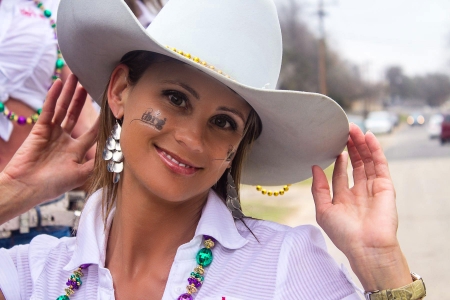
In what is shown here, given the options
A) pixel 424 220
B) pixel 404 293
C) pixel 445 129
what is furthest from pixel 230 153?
pixel 445 129

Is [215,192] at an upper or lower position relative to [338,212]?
lower

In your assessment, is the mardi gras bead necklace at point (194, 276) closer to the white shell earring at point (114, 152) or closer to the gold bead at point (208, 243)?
the gold bead at point (208, 243)

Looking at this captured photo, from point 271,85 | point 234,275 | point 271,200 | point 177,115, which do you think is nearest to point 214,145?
point 177,115

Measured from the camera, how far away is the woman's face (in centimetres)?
185

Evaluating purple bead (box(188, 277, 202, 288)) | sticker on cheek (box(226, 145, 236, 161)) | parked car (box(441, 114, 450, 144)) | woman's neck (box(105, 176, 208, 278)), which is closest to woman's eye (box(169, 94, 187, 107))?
sticker on cheek (box(226, 145, 236, 161))

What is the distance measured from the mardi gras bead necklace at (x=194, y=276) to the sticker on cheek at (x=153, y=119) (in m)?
0.42

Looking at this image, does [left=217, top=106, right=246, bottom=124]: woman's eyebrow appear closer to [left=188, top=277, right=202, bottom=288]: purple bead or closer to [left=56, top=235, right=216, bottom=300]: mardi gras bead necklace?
[left=56, top=235, right=216, bottom=300]: mardi gras bead necklace

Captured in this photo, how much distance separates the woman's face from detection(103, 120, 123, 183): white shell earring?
0.12 metres

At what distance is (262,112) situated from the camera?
199 centimetres

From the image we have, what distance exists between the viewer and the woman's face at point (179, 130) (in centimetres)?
185

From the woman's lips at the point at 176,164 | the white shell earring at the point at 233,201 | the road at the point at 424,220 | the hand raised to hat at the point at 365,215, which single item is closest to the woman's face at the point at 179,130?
the woman's lips at the point at 176,164

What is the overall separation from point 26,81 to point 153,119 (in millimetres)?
1105

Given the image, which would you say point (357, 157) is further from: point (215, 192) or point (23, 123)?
point (23, 123)

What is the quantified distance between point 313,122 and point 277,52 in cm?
28
